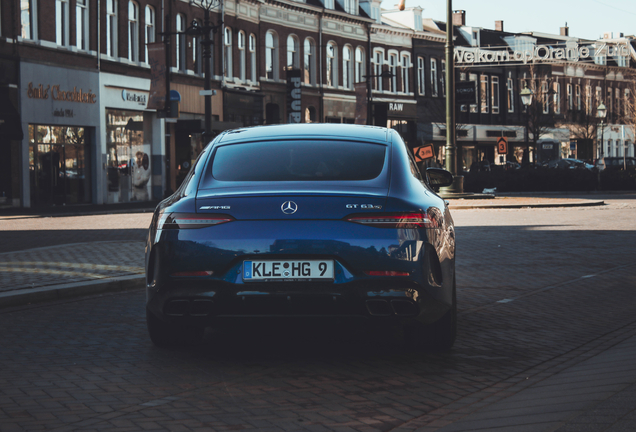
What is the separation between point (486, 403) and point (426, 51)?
57139 millimetres

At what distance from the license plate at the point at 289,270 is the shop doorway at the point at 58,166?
24202mm

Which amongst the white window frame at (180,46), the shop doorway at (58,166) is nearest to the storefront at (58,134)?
the shop doorway at (58,166)

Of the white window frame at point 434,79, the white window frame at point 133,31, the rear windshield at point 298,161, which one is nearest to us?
the rear windshield at point 298,161

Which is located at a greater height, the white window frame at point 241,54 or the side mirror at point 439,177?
the white window frame at point 241,54

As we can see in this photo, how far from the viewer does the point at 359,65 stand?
52.8m

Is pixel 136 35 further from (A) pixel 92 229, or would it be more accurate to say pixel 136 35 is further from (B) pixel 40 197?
(A) pixel 92 229

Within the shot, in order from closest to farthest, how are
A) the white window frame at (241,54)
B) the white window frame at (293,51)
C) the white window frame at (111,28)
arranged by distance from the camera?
1. the white window frame at (111,28)
2. the white window frame at (241,54)
3. the white window frame at (293,51)

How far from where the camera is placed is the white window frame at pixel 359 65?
52156 millimetres

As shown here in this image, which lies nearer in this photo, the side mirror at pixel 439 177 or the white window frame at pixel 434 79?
the side mirror at pixel 439 177

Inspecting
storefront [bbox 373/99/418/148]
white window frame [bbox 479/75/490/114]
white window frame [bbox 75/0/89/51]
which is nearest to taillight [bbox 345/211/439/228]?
white window frame [bbox 75/0/89/51]

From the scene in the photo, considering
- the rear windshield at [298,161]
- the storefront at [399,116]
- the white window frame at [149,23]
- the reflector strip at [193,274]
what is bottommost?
the reflector strip at [193,274]

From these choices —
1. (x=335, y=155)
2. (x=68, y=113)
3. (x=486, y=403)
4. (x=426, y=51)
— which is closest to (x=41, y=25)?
(x=68, y=113)

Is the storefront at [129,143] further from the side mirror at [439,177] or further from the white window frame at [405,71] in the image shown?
the white window frame at [405,71]

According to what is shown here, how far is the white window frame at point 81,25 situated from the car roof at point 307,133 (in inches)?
1006
